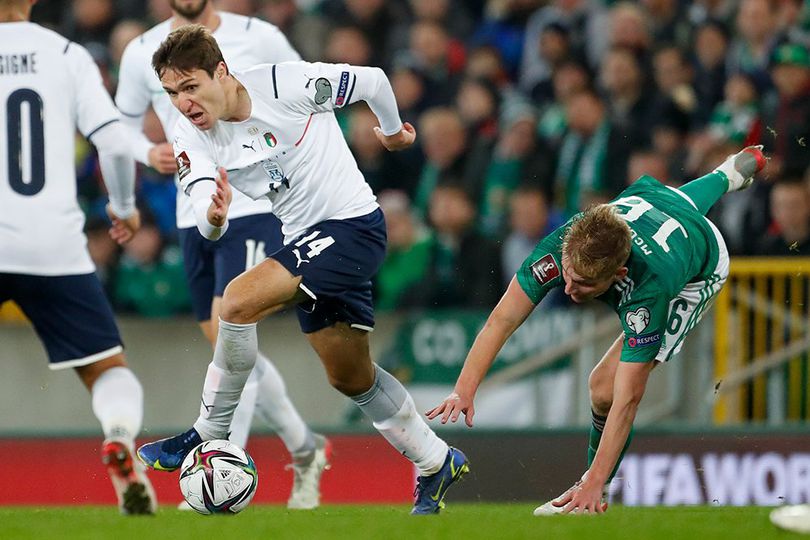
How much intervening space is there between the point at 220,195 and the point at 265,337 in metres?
4.85

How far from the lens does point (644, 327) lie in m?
6.72

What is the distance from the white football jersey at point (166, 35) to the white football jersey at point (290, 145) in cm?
118

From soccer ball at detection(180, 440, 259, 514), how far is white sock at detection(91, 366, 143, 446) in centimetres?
71

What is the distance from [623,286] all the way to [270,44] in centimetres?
266

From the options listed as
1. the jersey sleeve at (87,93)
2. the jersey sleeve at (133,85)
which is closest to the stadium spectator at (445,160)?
the jersey sleeve at (133,85)

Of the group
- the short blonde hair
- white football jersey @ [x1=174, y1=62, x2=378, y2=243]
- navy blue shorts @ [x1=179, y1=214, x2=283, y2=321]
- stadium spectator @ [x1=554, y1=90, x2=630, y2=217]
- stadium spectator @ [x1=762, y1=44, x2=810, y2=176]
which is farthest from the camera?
stadium spectator @ [x1=554, y1=90, x2=630, y2=217]

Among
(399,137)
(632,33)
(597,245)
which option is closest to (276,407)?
(399,137)

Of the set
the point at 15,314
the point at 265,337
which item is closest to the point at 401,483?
the point at 265,337

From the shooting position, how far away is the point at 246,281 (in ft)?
22.0

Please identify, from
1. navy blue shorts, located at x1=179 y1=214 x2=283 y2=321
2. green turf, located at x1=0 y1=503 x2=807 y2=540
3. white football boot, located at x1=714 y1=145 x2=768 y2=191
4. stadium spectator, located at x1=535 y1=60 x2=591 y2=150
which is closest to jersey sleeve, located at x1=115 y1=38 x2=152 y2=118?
navy blue shorts, located at x1=179 y1=214 x2=283 y2=321

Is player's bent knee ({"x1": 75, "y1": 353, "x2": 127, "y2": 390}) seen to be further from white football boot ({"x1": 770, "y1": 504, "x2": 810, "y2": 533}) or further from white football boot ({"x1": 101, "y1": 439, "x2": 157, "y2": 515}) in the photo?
white football boot ({"x1": 770, "y1": 504, "x2": 810, "y2": 533})

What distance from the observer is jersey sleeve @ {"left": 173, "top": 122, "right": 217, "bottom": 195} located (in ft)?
22.3

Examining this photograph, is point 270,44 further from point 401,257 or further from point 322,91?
point 401,257

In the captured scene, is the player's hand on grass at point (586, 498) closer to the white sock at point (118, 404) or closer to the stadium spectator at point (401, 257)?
the white sock at point (118, 404)
